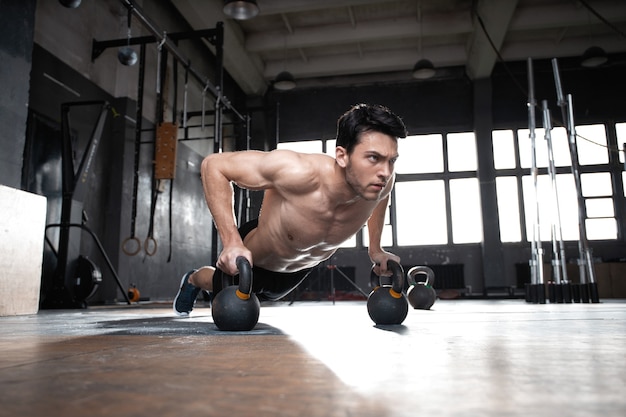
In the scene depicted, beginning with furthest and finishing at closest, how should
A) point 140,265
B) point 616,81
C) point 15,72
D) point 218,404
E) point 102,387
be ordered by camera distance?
point 616,81 < point 140,265 < point 15,72 < point 102,387 < point 218,404

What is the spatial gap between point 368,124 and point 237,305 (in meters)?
0.81

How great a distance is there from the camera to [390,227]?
10.1 m

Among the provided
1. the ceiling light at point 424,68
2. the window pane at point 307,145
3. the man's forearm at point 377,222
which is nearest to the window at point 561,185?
the ceiling light at point 424,68

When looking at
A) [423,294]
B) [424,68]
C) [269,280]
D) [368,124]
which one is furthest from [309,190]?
[424,68]

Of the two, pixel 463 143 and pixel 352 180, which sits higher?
pixel 463 143

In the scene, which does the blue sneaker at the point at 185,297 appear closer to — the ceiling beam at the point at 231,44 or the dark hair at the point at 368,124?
the dark hair at the point at 368,124

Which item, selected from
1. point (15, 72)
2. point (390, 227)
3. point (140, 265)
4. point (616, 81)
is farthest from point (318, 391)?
point (616, 81)

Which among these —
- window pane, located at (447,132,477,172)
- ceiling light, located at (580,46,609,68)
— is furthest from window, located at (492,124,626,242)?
ceiling light, located at (580,46,609,68)

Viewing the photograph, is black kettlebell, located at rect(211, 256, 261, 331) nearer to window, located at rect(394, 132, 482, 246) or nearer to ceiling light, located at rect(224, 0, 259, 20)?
ceiling light, located at rect(224, 0, 259, 20)

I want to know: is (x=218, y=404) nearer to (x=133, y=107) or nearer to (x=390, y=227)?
(x=133, y=107)

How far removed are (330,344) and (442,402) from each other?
0.72m

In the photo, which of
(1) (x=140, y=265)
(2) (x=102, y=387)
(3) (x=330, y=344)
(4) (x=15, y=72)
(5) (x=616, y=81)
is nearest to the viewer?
(2) (x=102, y=387)

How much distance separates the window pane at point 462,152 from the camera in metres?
10.0

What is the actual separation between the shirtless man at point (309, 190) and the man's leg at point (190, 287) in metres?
0.48
